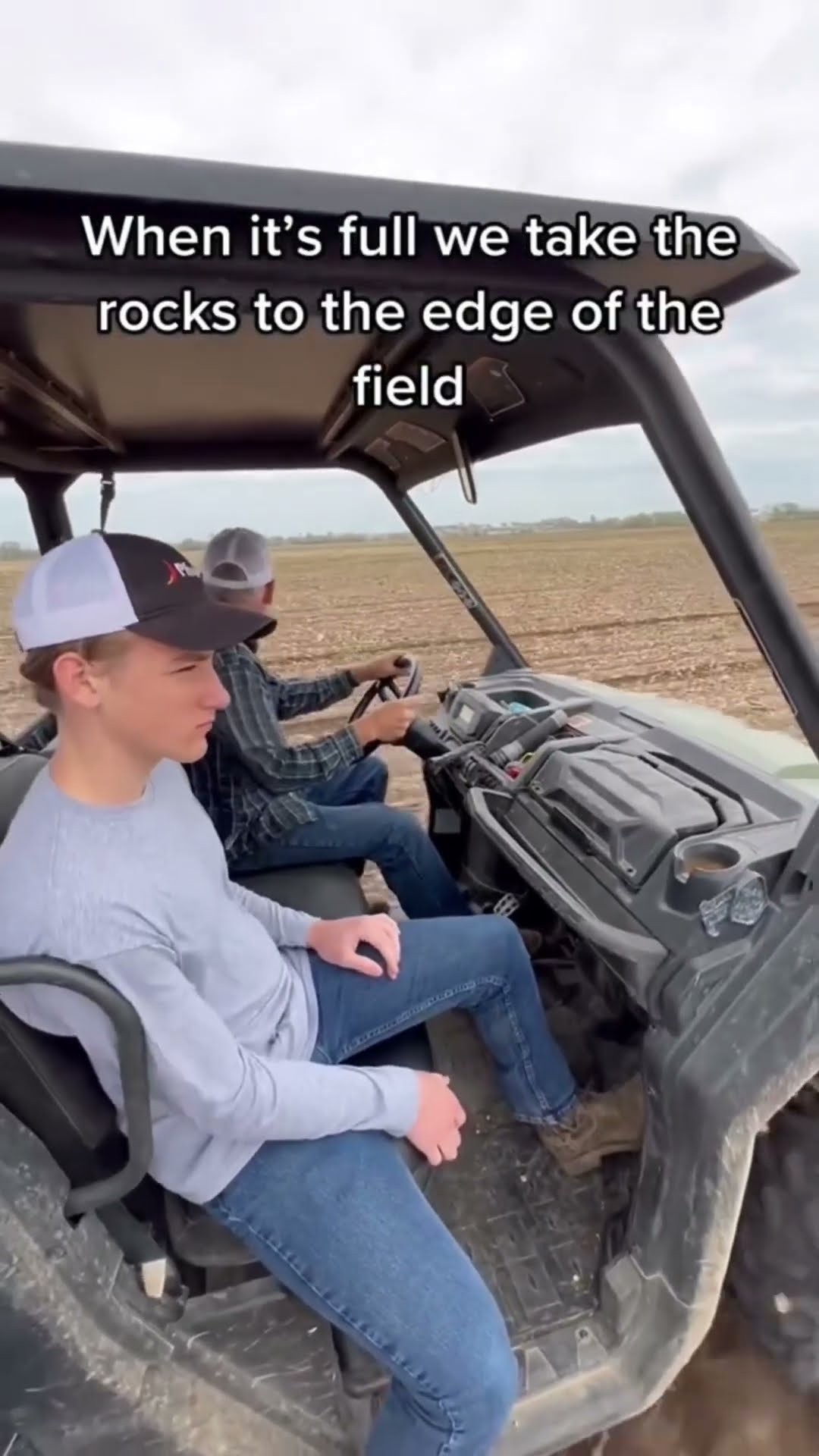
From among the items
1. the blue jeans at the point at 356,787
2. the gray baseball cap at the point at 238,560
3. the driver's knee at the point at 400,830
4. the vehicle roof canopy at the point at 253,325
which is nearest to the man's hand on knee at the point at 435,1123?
the vehicle roof canopy at the point at 253,325

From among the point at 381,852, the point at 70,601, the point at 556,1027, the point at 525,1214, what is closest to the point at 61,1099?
the point at 70,601

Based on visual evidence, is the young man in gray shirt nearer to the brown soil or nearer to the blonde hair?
the blonde hair

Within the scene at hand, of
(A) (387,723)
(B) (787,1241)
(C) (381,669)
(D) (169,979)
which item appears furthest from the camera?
(C) (381,669)

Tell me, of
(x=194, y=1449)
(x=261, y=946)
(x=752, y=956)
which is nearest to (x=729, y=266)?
(x=752, y=956)

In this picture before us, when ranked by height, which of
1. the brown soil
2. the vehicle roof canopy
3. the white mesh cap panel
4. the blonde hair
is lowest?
the brown soil

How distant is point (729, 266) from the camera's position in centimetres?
98

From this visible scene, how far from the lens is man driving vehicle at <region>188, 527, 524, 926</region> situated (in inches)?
95.6

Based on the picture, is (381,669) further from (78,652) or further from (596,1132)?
(78,652)

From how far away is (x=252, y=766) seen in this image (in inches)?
96.1

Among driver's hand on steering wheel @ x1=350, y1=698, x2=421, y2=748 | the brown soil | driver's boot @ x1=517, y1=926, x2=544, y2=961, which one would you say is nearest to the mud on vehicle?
the brown soil

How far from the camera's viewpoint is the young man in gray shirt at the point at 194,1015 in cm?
118

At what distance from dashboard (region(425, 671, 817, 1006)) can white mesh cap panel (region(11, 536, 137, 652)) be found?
37.8 inches

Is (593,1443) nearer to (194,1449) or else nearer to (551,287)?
(194,1449)

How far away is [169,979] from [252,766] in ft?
4.26
